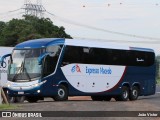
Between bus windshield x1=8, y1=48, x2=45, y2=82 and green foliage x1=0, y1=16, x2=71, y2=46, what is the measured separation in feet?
143

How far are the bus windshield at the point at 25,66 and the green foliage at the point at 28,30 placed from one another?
43.7 m

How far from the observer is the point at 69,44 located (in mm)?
27750

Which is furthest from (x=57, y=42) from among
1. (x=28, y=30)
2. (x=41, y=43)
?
(x=28, y=30)

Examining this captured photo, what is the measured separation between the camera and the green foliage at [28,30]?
→ 72.4m

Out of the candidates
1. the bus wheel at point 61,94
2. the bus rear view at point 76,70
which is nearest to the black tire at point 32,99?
the bus rear view at point 76,70

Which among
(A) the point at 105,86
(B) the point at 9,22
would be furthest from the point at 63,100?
(B) the point at 9,22

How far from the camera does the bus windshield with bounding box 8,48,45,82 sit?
86.7 ft

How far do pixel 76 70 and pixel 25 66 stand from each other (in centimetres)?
300

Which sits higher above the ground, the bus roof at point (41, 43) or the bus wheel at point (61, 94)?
the bus roof at point (41, 43)

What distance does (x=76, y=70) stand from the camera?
28.2 meters

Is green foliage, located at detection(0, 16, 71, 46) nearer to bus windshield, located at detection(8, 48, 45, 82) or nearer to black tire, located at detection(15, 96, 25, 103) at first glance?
black tire, located at detection(15, 96, 25, 103)

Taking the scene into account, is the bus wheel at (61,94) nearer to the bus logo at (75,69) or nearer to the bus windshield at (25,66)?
the bus logo at (75,69)

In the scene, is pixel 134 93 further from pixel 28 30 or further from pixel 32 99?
pixel 28 30

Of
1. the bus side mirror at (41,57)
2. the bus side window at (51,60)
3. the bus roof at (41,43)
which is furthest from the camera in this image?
the bus roof at (41,43)
